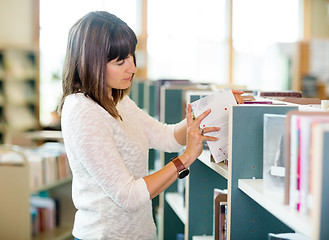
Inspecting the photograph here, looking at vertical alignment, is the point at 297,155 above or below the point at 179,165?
above

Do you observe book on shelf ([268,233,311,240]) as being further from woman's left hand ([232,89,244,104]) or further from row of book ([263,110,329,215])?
woman's left hand ([232,89,244,104])

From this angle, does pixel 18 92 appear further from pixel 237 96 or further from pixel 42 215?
pixel 237 96

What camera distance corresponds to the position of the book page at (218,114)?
1.38 metres

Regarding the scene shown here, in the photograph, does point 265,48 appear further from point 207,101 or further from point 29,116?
point 207,101

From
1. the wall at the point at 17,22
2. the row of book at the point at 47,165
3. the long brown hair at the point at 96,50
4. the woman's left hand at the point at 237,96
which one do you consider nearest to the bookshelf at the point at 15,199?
the row of book at the point at 47,165

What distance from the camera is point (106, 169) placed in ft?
4.44

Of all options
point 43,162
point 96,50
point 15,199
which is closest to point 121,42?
point 96,50

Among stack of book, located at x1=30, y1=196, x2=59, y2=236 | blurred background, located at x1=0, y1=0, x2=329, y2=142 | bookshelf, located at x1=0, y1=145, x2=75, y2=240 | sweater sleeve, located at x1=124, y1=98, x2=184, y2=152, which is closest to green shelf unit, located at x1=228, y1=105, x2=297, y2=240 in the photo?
sweater sleeve, located at x1=124, y1=98, x2=184, y2=152

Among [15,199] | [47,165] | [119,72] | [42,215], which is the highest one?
[119,72]

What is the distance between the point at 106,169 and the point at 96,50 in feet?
1.28

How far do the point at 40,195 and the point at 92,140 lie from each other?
295cm

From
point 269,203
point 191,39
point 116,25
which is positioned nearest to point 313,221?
point 269,203

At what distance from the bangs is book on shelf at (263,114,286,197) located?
57 centimetres

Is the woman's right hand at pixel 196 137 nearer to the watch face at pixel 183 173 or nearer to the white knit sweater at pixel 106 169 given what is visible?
the watch face at pixel 183 173
